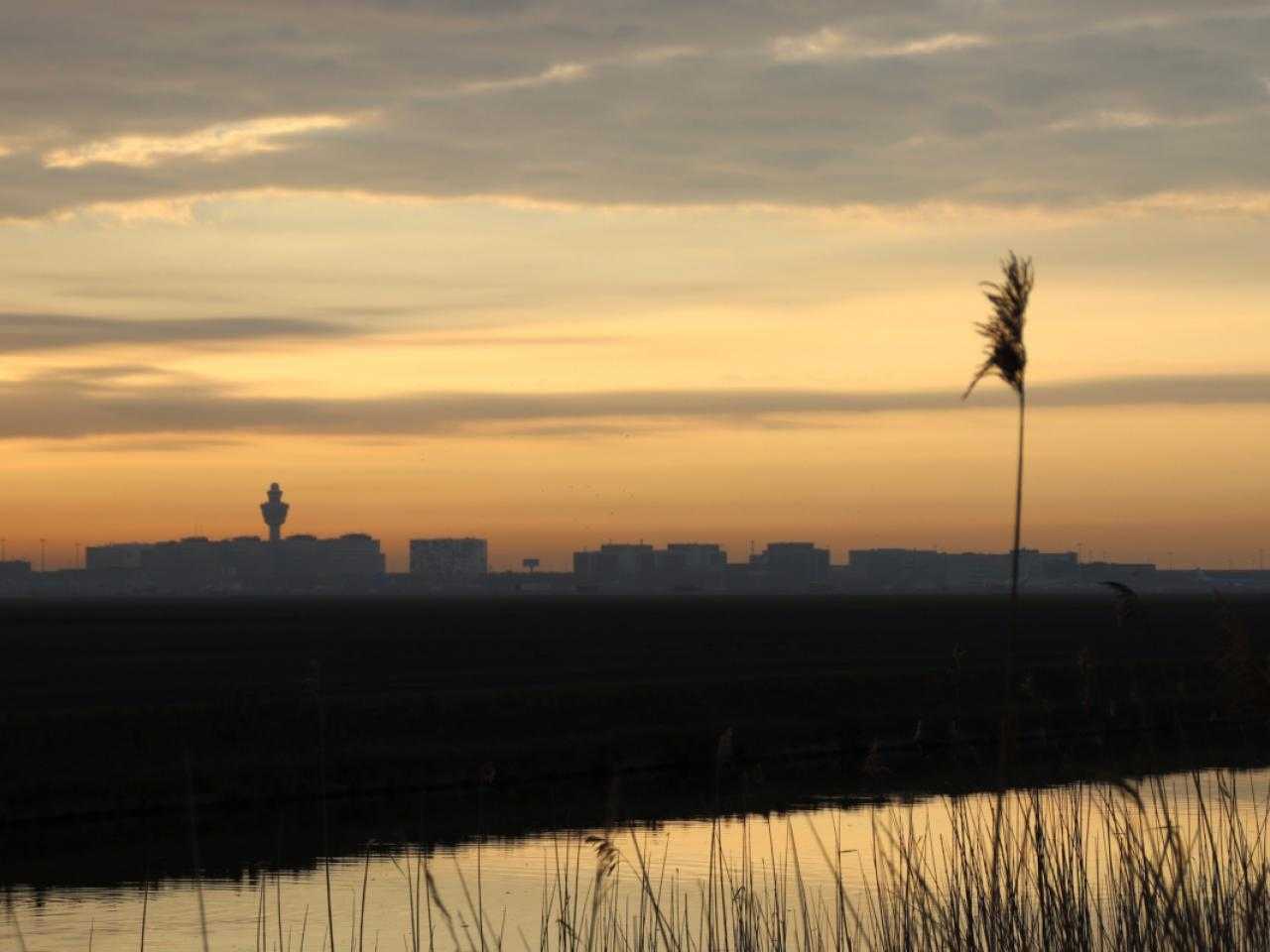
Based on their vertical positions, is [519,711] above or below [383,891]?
above

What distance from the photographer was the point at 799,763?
160ft

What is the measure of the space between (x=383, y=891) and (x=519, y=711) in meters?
21.9

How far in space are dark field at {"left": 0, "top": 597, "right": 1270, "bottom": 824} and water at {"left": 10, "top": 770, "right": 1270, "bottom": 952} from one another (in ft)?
7.20

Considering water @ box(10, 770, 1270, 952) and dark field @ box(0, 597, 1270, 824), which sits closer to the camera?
water @ box(10, 770, 1270, 952)

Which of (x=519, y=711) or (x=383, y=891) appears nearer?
(x=383, y=891)

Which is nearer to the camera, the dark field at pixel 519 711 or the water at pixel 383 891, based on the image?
the water at pixel 383 891

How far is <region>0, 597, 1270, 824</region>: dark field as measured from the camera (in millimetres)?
36625

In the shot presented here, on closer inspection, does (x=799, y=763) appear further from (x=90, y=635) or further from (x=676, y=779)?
(x=90, y=635)

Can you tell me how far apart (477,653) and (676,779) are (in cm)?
5084

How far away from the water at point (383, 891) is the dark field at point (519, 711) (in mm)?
2194

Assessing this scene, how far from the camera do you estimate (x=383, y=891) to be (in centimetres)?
2950

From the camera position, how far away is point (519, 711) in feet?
169

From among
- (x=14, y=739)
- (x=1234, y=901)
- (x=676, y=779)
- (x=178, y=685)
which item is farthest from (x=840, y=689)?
(x=1234, y=901)

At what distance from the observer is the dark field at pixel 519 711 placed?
36625 millimetres
